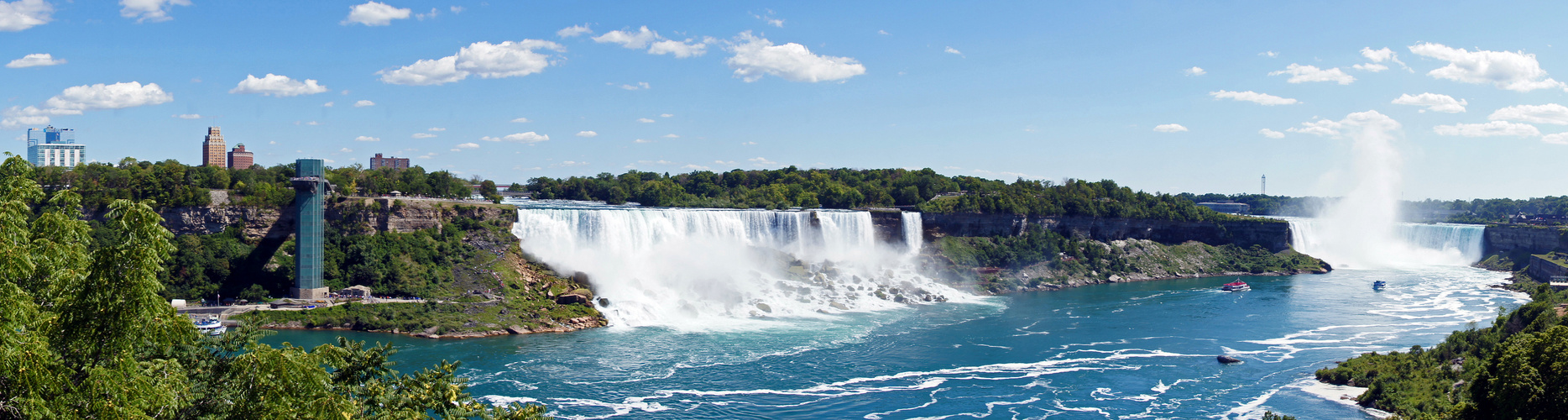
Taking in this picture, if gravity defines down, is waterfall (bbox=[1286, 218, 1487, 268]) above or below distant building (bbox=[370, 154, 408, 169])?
below

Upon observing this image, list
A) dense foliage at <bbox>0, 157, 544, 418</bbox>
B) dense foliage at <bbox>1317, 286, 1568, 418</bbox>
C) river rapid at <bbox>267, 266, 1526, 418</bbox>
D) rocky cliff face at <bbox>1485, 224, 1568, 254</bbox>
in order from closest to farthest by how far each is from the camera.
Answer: dense foliage at <bbox>0, 157, 544, 418</bbox>, dense foliage at <bbox>1317, 286, 1568, 418</bbox>, river rapid at <bbox>267, 266, 1526, 418</bbox>, rocky cliff face at <bbox>1485, 224, 1568, 254</bbox>

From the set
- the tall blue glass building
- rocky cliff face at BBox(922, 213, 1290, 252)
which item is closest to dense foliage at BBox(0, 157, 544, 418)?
the tall blue glass building

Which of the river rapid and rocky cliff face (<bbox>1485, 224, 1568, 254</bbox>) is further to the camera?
rocky cliff face (<bbox>1485, 224, 1568, 254</bbox>)

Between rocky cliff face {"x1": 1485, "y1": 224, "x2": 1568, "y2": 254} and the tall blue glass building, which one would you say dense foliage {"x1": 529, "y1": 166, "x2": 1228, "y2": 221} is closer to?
rocky cliff face {"x1": 1485, "y1": 224, "x2": 1568, "y2": 254}

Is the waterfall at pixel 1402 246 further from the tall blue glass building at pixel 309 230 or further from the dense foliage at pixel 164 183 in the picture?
the dense foliage at pixel 164 183

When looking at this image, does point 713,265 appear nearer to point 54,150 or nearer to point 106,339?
point 106,339

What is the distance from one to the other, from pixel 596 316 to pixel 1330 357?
3398 centimetres

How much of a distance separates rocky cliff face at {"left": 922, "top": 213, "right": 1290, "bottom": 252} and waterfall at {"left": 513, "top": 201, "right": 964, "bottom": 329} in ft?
38.1

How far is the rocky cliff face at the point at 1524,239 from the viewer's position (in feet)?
280

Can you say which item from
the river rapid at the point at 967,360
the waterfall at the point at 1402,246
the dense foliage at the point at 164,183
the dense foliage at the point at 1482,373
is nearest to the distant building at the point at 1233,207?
the waterfall at the point at 1402,246

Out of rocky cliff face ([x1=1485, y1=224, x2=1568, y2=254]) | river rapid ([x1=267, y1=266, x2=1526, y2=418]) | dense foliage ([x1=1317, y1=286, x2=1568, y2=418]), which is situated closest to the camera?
dense foliage ([x1=1317, y1=286, x2=1568, y2=418])

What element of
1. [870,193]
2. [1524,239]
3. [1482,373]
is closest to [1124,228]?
[870,193]

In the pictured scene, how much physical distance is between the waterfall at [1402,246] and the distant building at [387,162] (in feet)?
376

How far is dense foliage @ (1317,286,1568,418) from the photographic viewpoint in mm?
24750
